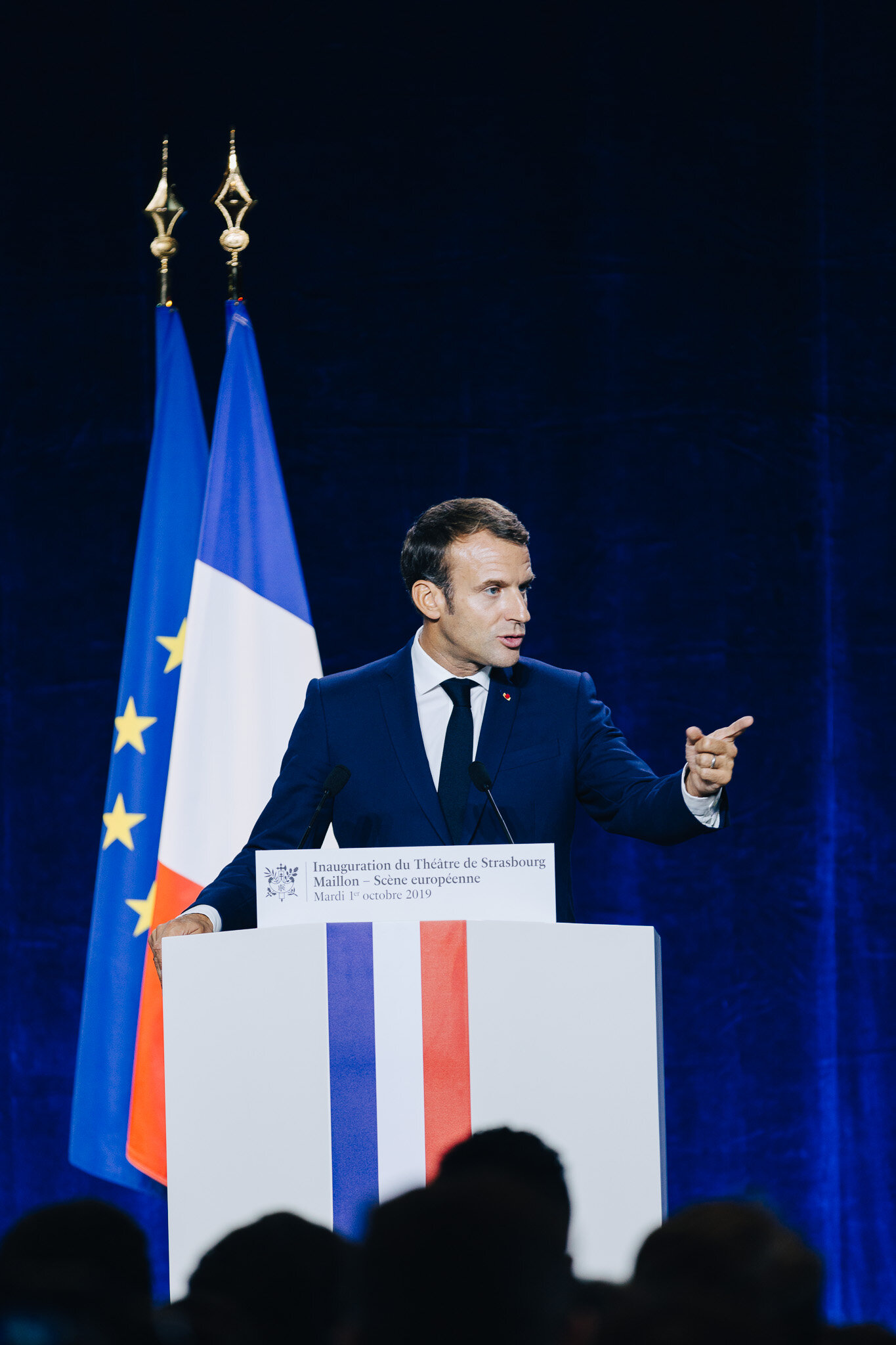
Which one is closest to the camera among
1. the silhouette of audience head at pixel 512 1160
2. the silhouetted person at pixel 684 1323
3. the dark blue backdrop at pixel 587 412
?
the silhouetted person at pixel 684 1323

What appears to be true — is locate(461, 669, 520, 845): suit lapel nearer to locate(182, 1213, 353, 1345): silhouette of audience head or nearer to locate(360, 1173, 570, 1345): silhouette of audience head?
locate(182, 1213, 353, 1345): silhouette of audience head

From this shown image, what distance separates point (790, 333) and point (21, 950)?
9.27ft

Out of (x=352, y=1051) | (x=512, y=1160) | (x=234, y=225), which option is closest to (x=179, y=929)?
(x=352, y=1051)

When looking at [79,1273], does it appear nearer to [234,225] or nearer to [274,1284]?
[274,1284]

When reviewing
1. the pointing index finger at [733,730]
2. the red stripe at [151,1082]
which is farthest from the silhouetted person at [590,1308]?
the red stripe at [151,1082]

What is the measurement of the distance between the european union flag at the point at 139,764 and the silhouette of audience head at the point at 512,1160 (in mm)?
2392

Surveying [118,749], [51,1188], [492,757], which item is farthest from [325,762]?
[51,1188]

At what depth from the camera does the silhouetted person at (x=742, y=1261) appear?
86cm

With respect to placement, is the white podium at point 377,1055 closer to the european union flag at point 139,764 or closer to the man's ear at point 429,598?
the man's ear at point 429,598

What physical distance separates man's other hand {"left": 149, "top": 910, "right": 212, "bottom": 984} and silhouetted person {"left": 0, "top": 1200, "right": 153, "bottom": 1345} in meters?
1.17

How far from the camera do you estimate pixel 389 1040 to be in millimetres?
2045

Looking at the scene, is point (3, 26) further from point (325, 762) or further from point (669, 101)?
point (325, 762)

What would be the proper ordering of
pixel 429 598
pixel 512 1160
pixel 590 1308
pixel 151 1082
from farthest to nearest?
pixel 151 1082
pixel 429 598
pixel 512 1160
pixel 590 1308

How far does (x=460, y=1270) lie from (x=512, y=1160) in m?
0.50
